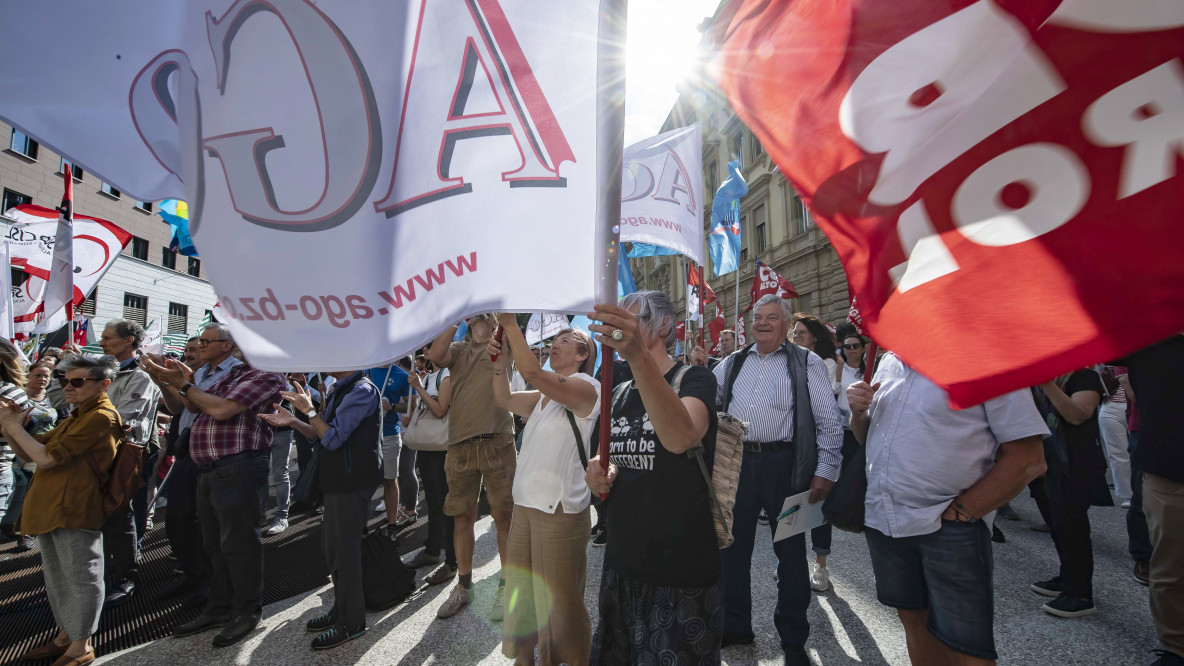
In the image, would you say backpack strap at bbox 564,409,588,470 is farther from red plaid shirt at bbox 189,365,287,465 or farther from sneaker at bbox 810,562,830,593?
sneaker at bbox 810,562,830,593

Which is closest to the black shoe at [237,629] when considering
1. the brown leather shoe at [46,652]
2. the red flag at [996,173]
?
the brown leather shoe at [46,652]

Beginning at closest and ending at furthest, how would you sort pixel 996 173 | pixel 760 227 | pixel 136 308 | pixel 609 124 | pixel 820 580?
pixel 996 173 → pixel 609 124 → pixel 820 580 → pixel 760 227 → pixel 136 308

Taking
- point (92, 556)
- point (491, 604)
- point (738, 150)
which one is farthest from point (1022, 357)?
point (738, 150)

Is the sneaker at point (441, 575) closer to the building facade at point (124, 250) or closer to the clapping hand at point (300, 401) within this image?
the clapping hand at point (300, 401)

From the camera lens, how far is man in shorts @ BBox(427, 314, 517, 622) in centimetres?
409

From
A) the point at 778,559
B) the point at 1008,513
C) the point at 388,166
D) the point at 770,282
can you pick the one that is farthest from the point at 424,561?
the point at 770,282

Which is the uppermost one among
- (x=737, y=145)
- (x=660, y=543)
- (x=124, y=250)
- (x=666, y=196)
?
(x=737, y=145)

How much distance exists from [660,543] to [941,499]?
116 centimetres

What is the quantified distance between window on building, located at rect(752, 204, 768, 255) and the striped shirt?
2067 centimetres

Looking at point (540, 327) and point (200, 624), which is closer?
point (200, 624)

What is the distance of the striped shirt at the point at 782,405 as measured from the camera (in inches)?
131

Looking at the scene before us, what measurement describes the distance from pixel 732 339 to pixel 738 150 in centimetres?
1842

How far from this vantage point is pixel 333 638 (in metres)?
3.50

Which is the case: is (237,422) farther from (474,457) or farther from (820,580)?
(820,580)
